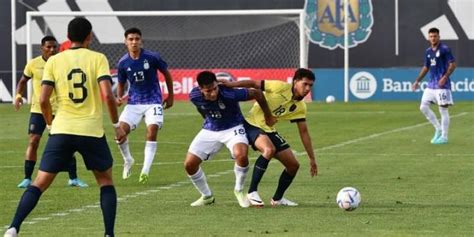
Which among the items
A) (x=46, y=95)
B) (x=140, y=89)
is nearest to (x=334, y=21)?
(x=140, y=89)

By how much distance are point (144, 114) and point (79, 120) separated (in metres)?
7.61

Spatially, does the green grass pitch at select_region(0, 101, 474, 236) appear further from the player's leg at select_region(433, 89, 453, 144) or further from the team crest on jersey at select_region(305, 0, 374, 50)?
the team crest on jersey at select_region(305, 0, 374, 50)

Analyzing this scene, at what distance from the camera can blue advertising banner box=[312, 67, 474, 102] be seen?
46094mm

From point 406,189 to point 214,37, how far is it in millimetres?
29529

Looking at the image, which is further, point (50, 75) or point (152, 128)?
point (152, 128)

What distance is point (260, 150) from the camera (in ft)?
49.9

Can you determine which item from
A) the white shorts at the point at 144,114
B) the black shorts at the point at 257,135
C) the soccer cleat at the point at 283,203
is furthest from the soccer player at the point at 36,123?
the soccer cleat at the point at 283,203

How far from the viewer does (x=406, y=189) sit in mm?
17141

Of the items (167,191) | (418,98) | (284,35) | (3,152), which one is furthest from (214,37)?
(167,191)

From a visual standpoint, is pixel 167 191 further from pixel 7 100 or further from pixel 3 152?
pixel 7 100

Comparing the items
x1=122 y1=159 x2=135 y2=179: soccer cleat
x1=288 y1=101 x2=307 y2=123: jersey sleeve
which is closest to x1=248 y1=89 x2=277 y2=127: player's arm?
x1=288 y1=101 x2=307 y2=123: jersey sleeve

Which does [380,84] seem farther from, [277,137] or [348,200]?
[348,200]

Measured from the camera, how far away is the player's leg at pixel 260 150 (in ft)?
49.4

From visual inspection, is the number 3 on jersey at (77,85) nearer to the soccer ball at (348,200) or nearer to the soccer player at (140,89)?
the soccer ball at (348,200)
